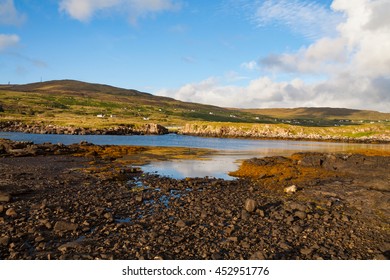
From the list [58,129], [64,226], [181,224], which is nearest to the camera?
[64,226]

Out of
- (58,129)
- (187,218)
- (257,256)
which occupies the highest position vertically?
(257,256)

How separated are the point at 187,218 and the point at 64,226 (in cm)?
666

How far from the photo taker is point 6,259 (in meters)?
12.1

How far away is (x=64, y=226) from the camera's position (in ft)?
51.4

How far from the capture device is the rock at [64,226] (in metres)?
15.5

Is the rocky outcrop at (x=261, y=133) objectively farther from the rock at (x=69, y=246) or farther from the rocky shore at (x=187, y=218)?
the rock at (x=69, y=246)

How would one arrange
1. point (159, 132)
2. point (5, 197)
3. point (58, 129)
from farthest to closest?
point (159, 132) → point (58, 129) → point (5, 197)

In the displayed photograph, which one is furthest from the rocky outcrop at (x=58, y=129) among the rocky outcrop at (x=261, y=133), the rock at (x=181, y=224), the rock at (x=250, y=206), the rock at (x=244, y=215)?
the rock at (x=181, y=224)

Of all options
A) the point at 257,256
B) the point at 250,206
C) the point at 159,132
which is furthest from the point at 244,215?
the point at 159,132

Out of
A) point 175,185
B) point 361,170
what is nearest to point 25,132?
point 175,185

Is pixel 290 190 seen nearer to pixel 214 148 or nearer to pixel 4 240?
pixel 4 240

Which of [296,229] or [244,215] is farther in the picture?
[244,215]
